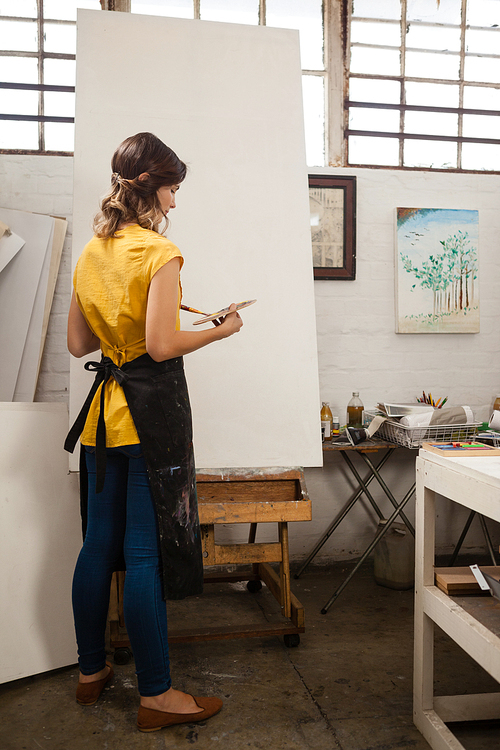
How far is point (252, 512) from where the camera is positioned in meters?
1.96

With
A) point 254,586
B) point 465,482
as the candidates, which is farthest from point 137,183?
point 254,586

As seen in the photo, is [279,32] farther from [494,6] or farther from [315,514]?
[315,514]

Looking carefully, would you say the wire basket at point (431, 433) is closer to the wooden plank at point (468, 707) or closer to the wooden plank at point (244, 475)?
the wooden plank at point (244, 475)

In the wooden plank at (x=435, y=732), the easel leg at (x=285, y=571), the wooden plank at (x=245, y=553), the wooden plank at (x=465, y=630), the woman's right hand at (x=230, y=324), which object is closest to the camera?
the wooden plank at (x=465, y=630)

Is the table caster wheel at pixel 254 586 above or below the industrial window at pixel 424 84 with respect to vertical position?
below

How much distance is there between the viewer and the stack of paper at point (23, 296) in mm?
2631

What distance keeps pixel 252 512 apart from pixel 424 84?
2.73m

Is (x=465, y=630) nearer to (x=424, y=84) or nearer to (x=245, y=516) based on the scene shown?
(x=245, y=516)

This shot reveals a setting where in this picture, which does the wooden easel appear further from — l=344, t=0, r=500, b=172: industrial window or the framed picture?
l=344, t=0, r=500, b=172: industrial window

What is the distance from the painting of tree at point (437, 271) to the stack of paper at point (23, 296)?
6.03ft

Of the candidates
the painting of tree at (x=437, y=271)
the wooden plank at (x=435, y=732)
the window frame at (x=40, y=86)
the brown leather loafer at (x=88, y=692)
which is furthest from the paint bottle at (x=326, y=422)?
the window frame at (x=40, y=86)

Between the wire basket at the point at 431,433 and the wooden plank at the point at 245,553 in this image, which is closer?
the wooden plank at the point at 245,553

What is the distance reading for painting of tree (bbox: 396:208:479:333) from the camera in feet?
10.4

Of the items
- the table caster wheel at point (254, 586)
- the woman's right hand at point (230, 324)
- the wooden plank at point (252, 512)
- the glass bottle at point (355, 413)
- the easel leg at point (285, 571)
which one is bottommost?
the table caster wheel at point (254, 586)
